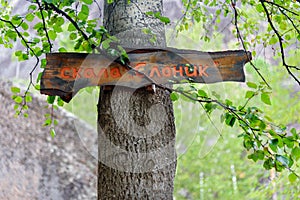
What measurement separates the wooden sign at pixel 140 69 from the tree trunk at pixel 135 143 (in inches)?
2.5

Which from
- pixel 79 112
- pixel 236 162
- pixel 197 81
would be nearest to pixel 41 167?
pixel 79 112

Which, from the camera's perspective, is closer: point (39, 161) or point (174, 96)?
point (174, 96)

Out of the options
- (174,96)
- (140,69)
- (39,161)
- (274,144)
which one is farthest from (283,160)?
(39,161)

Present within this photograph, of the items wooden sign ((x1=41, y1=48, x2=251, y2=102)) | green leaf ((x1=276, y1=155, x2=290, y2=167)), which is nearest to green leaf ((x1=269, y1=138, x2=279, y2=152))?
green leaf ((x1=276, y1=155, x2=290, y2=167))

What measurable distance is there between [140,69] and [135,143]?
224 millimetres

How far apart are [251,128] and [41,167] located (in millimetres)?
3486

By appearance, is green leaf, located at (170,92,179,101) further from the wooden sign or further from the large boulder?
the large boulder

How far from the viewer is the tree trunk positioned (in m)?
1.30

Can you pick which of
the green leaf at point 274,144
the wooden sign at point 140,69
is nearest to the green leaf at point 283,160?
the green leaf at point 274,144

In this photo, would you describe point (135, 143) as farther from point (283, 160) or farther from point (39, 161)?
point (39, 161)

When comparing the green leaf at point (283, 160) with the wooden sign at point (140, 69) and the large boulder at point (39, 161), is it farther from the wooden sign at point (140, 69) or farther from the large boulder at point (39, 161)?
the large boulder at point (39, 161)

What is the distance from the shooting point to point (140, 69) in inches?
51.0

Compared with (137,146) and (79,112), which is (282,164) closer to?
(137,146)

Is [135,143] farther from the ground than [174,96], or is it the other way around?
[174,96]
